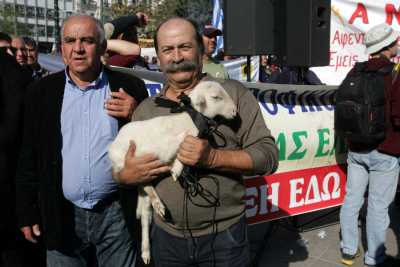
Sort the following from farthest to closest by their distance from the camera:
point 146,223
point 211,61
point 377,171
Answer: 1. point 211,61
2. point 377,171
3. point 146,223

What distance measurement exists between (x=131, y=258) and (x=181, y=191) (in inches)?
35.1

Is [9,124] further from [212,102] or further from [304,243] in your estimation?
[304,243]

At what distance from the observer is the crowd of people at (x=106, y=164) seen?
198 cm

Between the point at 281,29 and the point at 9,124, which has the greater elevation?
the point at 281,29

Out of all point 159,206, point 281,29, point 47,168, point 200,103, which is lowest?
point 159,206

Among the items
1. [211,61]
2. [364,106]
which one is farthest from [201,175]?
[211,61]

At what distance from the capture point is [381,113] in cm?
383

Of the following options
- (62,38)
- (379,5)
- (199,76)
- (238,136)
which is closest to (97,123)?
(62,38)

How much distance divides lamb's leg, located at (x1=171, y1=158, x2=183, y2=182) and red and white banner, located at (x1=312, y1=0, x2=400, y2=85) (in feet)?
16.4

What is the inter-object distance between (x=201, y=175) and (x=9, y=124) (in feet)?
4.77

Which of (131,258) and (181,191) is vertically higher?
(181,191)

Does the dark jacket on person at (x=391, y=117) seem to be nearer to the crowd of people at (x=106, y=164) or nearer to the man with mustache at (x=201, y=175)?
the crowd of people at (x=106, y=164)

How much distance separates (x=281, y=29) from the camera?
4.76 m

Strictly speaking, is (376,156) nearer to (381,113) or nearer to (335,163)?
(381,113)
